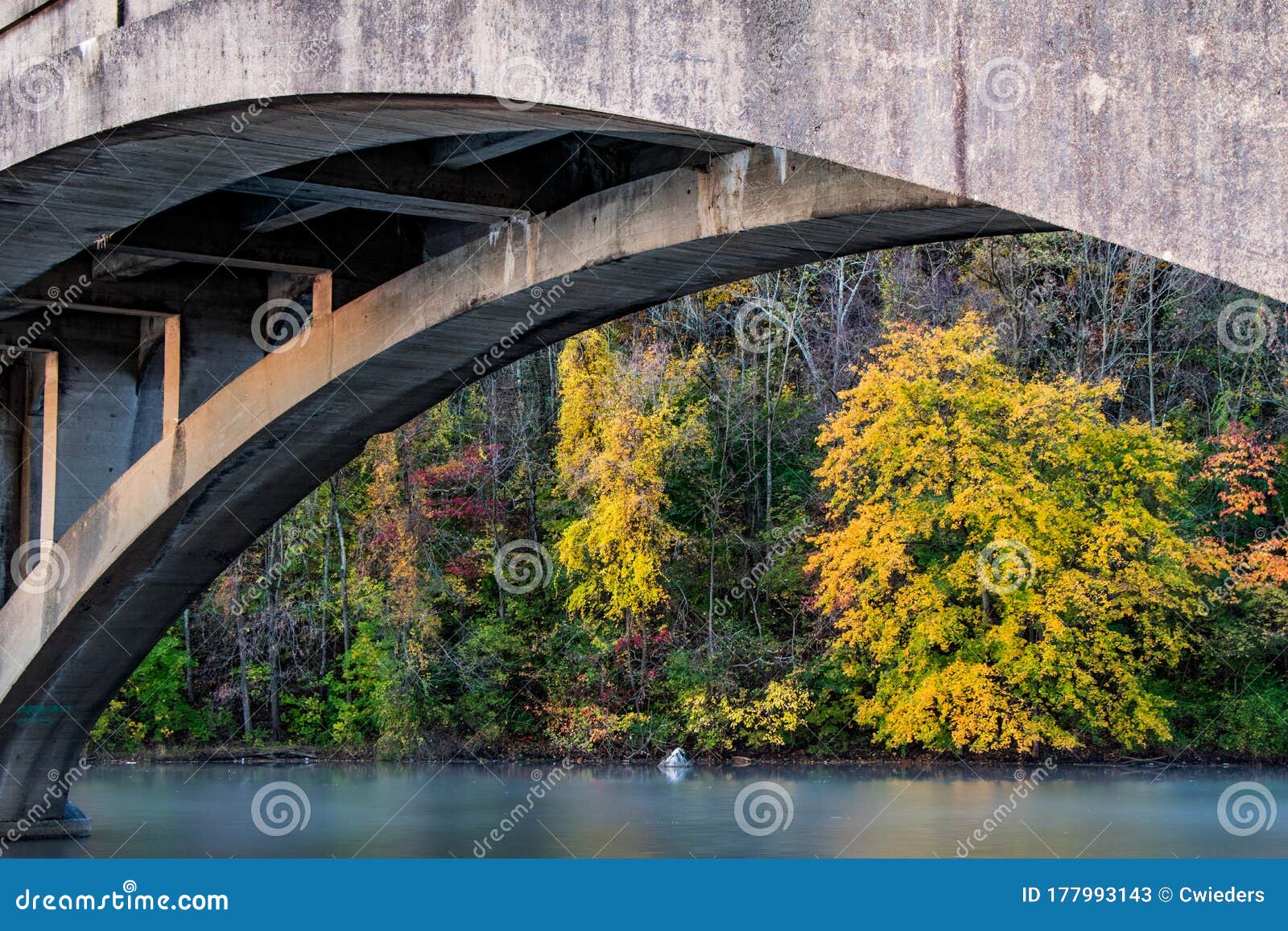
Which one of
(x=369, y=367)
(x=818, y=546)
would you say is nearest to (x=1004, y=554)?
(x=818, y=546)

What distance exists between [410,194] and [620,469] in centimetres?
2182

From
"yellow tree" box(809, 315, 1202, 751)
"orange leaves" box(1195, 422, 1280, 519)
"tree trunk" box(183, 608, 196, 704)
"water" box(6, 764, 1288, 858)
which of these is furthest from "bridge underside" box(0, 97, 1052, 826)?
"orange leaves" box(1195, 422, 1280, 519)

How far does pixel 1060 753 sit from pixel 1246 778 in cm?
305

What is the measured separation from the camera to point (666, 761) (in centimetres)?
2916

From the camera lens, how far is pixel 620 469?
30.4 m

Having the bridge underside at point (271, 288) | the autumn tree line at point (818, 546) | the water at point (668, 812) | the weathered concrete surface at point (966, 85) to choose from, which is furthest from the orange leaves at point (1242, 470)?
the weathered concrete surface at point (966, 85)

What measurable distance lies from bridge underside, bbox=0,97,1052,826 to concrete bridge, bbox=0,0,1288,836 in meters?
0.03

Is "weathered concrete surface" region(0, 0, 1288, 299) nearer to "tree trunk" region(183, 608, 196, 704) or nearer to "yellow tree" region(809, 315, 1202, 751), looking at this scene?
"yellow tree" region(809, 315, 1202, 751)

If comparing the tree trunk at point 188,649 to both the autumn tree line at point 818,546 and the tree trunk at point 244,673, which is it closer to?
the autumn tree line at point 818,546

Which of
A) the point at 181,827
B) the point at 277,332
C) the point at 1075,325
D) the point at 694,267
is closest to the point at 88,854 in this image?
the point at 181,827

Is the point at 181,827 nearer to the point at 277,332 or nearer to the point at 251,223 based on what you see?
the point at 277,332

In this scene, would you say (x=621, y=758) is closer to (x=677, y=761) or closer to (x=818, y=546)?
Answer: (x=677, y=761)

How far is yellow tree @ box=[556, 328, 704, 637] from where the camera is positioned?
1199 inches

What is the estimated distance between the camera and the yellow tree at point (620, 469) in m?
30.5
